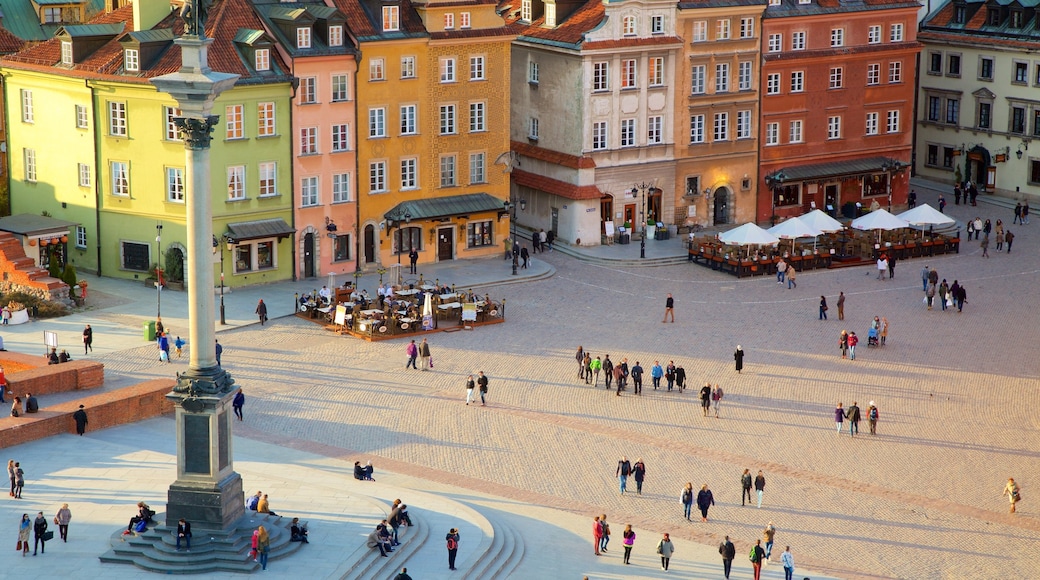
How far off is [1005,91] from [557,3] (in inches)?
1235

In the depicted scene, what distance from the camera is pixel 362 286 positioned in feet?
278

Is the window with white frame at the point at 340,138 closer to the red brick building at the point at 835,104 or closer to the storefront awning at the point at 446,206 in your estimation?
the storefront awning at the point at 446,206

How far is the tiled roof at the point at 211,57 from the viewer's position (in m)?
81.4

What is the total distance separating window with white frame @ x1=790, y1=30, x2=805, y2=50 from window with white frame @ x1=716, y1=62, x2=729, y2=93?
495 centimetres

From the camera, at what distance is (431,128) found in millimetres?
89188

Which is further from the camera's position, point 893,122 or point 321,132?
point 893,122

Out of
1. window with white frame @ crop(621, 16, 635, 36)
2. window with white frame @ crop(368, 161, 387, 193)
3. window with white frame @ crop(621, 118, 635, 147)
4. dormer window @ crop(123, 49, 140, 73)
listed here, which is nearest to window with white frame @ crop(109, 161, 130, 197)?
dormer window @ crop(123, 49, 140, 73)

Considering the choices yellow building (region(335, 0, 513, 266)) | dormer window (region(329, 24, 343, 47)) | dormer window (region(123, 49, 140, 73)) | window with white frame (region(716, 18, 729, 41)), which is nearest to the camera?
dormer window (region(123, 49, 140, 73))

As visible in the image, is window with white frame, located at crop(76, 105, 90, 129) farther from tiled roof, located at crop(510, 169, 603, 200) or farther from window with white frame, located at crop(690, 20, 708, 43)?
window with white frame, located at crop(690, 20, 708, 43)

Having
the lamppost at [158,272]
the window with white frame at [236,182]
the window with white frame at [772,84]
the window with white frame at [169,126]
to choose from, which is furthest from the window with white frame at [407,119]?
the window with white frame at [772,84]

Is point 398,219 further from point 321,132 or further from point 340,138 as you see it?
point 321,132

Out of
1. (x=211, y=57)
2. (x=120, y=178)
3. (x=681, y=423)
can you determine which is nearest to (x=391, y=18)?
(x=211, y=57)

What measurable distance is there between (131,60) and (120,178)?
5968 mm

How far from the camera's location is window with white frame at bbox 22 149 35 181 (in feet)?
289
